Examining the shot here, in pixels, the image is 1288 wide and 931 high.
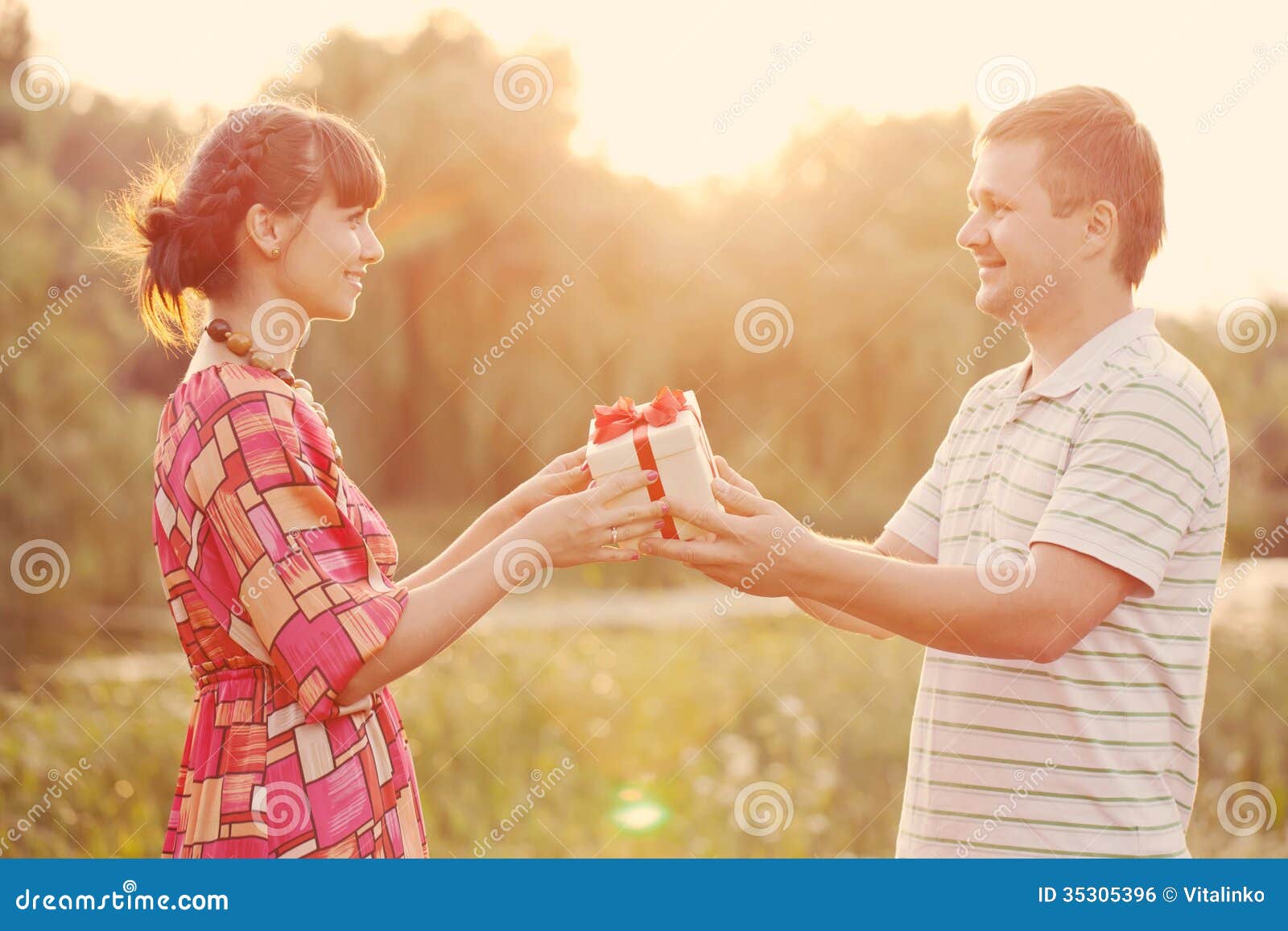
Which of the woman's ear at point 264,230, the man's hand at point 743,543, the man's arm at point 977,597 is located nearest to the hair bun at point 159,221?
the woman's ear at point 264,230

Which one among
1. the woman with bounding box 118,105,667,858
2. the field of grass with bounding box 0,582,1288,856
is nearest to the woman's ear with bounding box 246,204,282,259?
the woman with bounding box 118,105,667,858

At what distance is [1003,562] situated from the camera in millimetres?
2107

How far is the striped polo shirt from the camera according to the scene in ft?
6.63

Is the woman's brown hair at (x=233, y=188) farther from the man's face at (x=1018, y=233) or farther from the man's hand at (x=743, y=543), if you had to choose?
the man's face at (x=1018, y=233)

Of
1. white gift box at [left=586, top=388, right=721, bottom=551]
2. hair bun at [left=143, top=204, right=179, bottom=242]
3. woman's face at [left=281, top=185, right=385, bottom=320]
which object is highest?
hair bun at [left=143, top=204, right=179, bottom=242]

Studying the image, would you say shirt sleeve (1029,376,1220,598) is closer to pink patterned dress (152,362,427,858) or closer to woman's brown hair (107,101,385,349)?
pink patterned dress (152,362,427,858)

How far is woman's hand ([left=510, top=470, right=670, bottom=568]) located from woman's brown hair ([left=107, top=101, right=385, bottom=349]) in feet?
2.31

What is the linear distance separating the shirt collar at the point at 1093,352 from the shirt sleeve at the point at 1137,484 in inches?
4.6

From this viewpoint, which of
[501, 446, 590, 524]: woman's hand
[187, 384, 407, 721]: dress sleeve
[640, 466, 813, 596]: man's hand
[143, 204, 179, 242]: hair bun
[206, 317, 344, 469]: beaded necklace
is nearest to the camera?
→ [187, 384, 407, 721]: dress sleeve

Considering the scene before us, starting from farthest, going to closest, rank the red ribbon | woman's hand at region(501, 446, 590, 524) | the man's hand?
woman's hand at region(501, 446, 590, 524)
the red ribbon
the man's hand

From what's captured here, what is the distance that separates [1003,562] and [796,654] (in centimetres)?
434

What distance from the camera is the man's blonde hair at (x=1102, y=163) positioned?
2242mm

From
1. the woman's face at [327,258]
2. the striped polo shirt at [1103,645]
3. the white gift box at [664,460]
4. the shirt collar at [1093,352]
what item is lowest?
the striped polo shirt at [1103,645]

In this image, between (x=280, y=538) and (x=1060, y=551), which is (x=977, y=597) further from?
(x=280, y=538)
